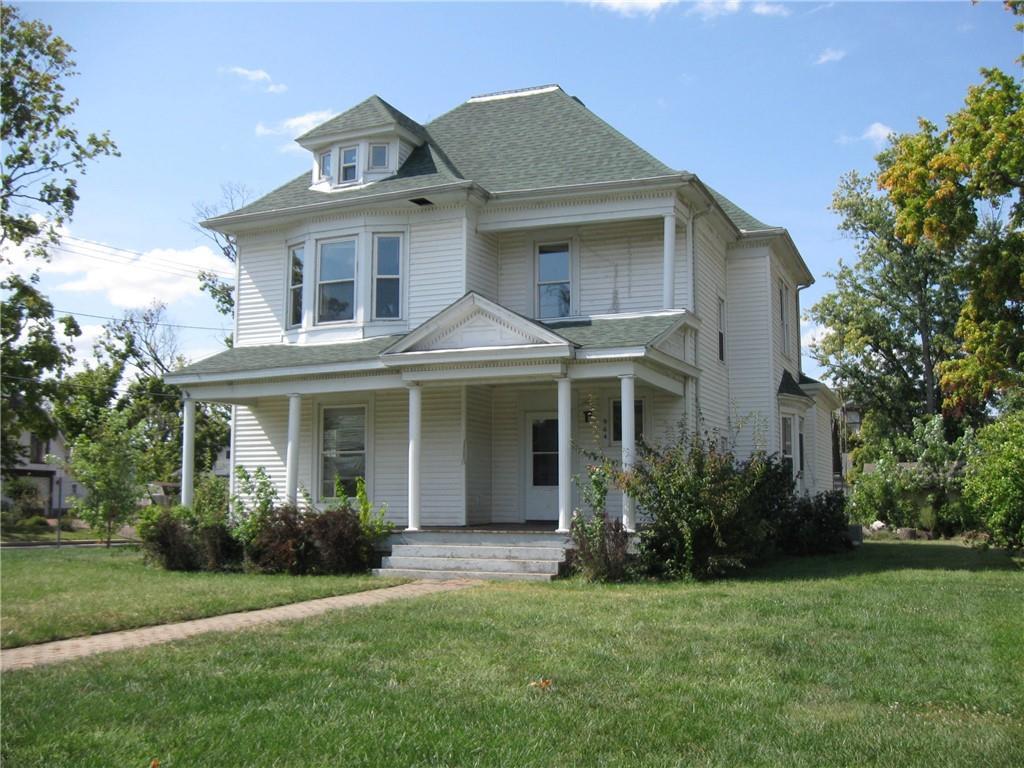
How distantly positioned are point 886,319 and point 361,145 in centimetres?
2989

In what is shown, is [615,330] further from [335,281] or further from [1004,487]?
[1004,487]

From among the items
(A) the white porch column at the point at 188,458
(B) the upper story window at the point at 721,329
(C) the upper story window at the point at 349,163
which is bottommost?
(A) the white porch column at the point at 188,458

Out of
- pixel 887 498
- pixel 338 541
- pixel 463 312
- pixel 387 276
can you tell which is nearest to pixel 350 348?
pixel 387 276

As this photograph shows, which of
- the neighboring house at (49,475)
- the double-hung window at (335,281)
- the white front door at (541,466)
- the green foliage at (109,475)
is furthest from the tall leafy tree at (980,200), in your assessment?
the neighboring house at (49,475)

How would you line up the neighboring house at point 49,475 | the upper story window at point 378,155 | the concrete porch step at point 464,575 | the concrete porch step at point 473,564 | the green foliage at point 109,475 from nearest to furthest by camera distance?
the concrete porch step at point 464,575 → the concrete porch step at point 473,564 → the upper story window at point 378,155 → the green foliage at point 109,475 → the neighboring house at point 49,475

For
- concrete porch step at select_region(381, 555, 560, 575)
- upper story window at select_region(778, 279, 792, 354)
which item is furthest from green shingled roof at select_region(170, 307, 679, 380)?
upper story window at select_region(778, 279, 792, 354)

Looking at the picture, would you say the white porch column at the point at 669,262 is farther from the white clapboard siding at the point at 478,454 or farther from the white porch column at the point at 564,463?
the white clapboard siding at the point at 478,454

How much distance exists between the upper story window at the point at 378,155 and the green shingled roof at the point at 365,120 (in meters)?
0.48

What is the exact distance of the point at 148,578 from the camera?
1532 cm

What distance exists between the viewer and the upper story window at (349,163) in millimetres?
20500

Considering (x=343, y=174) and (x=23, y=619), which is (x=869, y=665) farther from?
(x=343, y=174)

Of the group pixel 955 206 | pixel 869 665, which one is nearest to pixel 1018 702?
pixel 869 665

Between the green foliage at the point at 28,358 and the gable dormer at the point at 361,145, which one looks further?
the green foliage at the point at 28,358

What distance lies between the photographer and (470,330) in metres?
17.1
